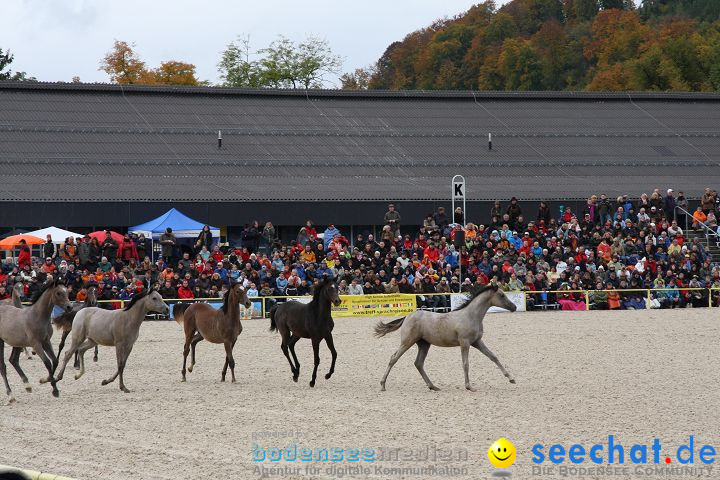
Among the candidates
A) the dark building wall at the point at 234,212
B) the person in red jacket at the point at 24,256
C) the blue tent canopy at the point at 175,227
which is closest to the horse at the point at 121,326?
the person in red jacket at the point at 24,256

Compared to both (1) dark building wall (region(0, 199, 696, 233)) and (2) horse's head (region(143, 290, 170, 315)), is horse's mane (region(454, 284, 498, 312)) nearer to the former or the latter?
(2) horse's head (region(143, 290, 170, 315))

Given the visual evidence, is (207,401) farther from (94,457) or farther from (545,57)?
(545,57)

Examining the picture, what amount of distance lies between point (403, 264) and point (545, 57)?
6125 centimetres

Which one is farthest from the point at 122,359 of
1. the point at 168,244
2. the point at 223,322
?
the point at 168,244

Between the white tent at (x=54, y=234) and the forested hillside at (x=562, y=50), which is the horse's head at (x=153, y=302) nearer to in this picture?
the white tent at (x=54, y=234)

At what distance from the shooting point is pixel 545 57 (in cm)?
9144

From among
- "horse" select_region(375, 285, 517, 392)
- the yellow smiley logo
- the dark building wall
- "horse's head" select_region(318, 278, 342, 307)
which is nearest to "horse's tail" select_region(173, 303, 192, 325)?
Result: "horse's head" select_region(318, 278, 342, 307)

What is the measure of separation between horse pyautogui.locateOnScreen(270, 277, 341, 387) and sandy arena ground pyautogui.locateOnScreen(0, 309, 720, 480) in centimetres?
55

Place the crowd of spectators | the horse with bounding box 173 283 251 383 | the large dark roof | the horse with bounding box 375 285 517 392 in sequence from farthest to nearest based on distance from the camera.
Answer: the large dark roof → the crowd of spectators → the horse with bounding box 173 283 251 383 → the horse with bounding box 375 285 517 392

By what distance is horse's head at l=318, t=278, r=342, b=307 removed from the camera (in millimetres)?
17547

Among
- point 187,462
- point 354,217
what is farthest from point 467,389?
point 354,217

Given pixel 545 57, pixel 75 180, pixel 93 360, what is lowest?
pixel 93 360

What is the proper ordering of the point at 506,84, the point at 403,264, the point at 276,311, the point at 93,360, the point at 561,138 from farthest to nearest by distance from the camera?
the point at 506,84 < the point at 561,138 < the point at 403,264 < the point at 93,360 < the point at 276,311

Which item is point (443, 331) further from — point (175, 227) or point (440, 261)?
point (175, 227)
